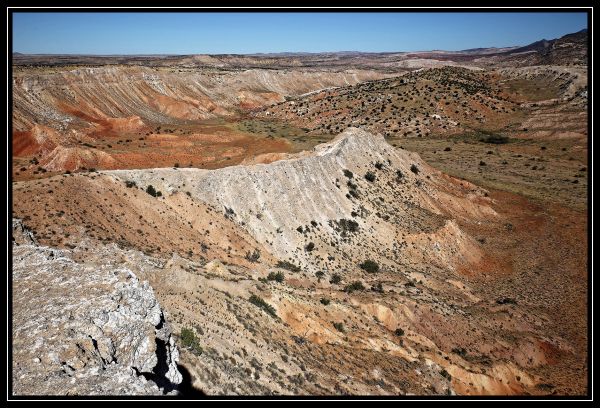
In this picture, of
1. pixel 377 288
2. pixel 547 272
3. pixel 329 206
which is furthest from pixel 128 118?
pixel 547 272

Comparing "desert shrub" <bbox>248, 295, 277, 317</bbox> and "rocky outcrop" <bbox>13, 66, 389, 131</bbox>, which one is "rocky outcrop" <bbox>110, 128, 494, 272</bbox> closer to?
"desert shrub" <bbox>248, 295, 277, 317</bbox>

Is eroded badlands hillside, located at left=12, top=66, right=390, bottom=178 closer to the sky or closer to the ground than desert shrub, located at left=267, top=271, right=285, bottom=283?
closer to the sky

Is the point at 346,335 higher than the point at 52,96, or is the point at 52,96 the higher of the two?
the point at 52,96

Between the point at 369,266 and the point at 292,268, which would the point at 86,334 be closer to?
the point at 292,268

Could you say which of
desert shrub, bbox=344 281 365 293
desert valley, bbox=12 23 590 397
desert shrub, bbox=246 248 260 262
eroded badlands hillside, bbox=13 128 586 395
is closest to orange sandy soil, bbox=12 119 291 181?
desert valley, bbox=12 23 590 397
